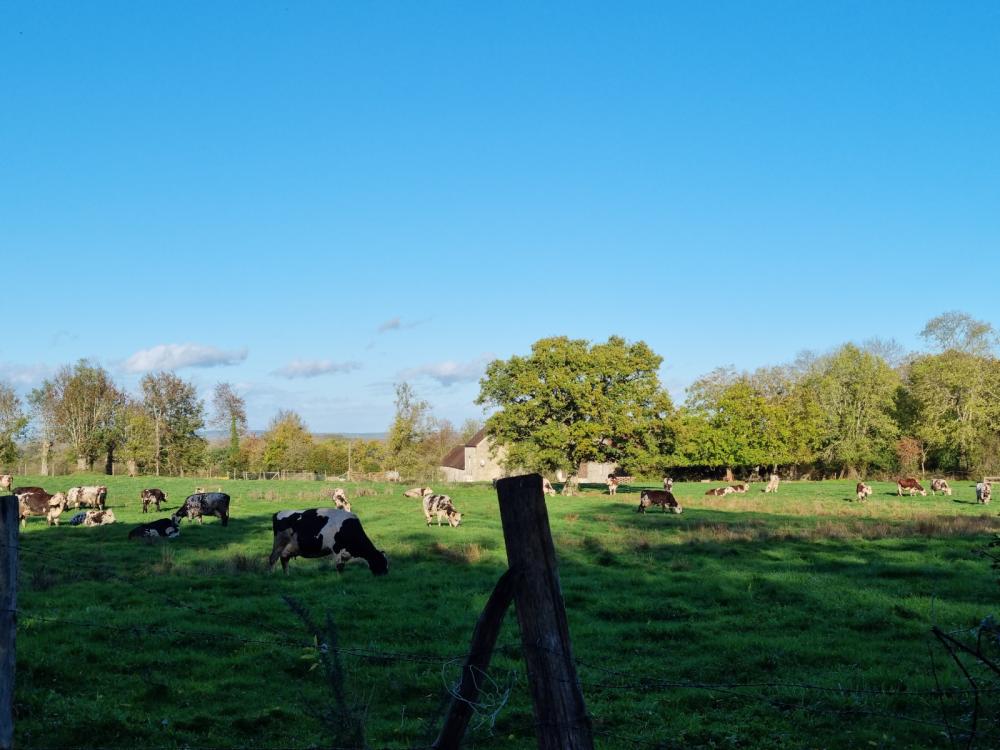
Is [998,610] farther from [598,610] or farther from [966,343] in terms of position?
[966,343]

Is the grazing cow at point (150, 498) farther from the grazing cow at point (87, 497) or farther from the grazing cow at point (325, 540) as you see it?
the grazing cow at point (325, 540)

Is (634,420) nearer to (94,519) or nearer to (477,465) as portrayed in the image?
(94,519)

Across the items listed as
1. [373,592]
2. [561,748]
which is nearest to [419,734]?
[561,748]

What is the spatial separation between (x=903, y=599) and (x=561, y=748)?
1408 cm

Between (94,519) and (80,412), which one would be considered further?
(80,412)

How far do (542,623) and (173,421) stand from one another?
90.2m

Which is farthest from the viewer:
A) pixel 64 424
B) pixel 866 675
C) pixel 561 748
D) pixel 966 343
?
pixel 64 424

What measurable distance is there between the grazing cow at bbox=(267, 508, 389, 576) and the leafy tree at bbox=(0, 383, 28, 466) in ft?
229

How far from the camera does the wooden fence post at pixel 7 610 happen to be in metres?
4.49

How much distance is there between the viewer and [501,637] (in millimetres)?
12133

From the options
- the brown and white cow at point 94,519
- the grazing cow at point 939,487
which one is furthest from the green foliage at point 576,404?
the brown and white cow at point 94,519

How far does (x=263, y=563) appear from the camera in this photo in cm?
1905

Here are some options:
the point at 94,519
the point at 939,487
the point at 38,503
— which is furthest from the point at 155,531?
the point at 939,487

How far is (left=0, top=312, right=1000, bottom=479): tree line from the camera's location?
52281mm
